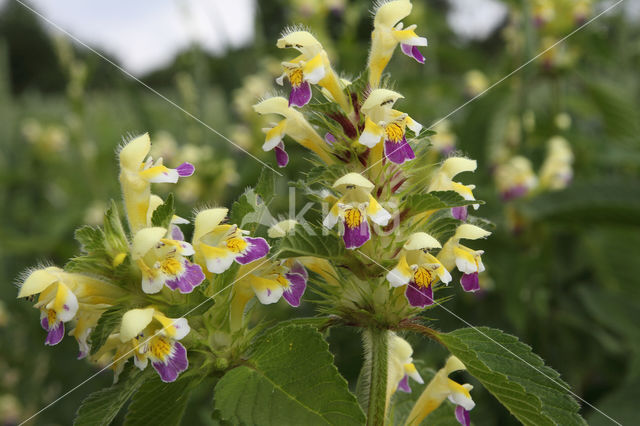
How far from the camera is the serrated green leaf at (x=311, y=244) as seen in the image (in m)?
0.85

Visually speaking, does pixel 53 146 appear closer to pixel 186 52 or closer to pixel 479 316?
pixel 186 52

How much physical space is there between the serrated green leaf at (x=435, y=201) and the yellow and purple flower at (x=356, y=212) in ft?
0.16

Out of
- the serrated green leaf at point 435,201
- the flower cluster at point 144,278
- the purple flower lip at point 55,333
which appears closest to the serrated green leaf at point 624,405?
the serrated green leaf at point 435,201

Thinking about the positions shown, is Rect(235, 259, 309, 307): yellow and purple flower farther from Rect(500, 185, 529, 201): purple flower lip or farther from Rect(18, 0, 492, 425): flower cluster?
Rect(500, 185, 529, 201): purple flower lip

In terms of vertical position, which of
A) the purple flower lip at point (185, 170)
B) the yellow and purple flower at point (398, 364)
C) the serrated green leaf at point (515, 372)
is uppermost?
the purple flower lip at point (185, 170)

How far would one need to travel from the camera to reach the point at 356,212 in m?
0.89

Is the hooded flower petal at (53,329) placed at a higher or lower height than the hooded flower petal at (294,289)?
lower

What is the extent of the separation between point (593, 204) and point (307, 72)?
1619 mm

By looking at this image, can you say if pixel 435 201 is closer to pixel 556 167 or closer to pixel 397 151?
pixel 397 151

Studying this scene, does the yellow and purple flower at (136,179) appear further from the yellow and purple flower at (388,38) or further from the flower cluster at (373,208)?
the yellow and purple flower at (388,38)

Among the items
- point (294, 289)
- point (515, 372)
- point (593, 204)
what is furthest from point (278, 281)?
point (593, 204)

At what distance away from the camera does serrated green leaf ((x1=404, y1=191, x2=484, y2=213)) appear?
857 mm

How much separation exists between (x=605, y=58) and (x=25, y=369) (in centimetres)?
357

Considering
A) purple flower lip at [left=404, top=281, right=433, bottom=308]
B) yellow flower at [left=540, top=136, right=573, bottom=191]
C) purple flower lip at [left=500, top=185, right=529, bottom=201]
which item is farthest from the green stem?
yellow flower at [left=540, top=136, right=573, bottom=191]
